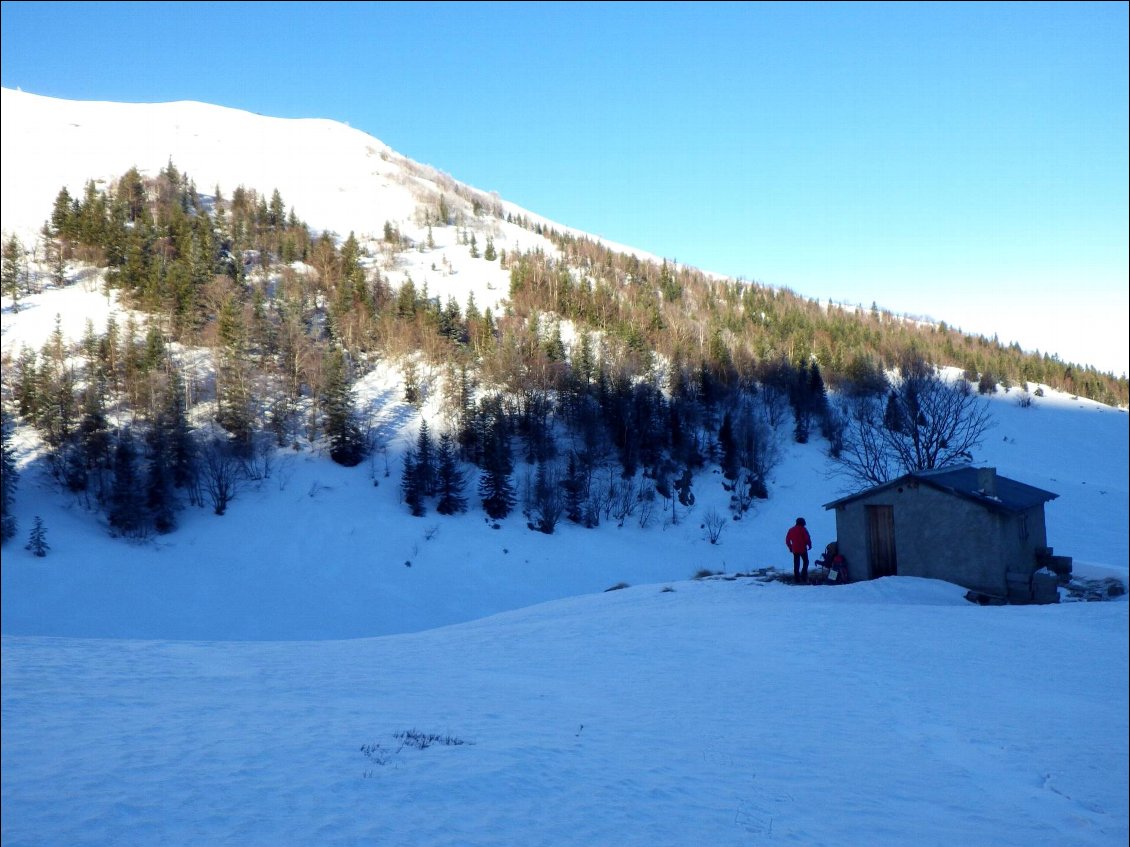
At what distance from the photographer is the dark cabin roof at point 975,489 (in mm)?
16578

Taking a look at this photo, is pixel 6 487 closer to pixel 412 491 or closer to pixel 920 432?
pixel 412 491

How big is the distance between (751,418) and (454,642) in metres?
39.4

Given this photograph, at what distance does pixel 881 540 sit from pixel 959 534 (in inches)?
93.5

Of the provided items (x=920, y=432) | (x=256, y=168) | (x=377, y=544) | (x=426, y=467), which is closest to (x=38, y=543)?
(x=377, y=544)

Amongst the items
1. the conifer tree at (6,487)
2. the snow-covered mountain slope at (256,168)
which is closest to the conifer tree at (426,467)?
the conifer tree at (6,487)

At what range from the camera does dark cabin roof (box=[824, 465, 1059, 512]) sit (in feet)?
54.4

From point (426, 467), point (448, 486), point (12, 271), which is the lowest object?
point (448, 486)

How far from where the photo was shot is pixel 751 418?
163 feet

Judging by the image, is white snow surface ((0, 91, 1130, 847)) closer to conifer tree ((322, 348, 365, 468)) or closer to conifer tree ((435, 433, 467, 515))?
conifer tree ((435, 433, 467, 515))

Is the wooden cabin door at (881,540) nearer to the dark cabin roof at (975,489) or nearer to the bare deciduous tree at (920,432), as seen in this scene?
the dark cabin roof at (975,489)

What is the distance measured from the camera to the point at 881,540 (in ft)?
62.3

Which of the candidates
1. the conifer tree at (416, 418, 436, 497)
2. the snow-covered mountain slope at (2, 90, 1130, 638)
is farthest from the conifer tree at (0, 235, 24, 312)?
the conifer tree at (416, 418, 436, 497)

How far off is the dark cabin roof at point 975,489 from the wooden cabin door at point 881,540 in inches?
26.7

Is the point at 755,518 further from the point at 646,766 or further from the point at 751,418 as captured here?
the point at 646,766
